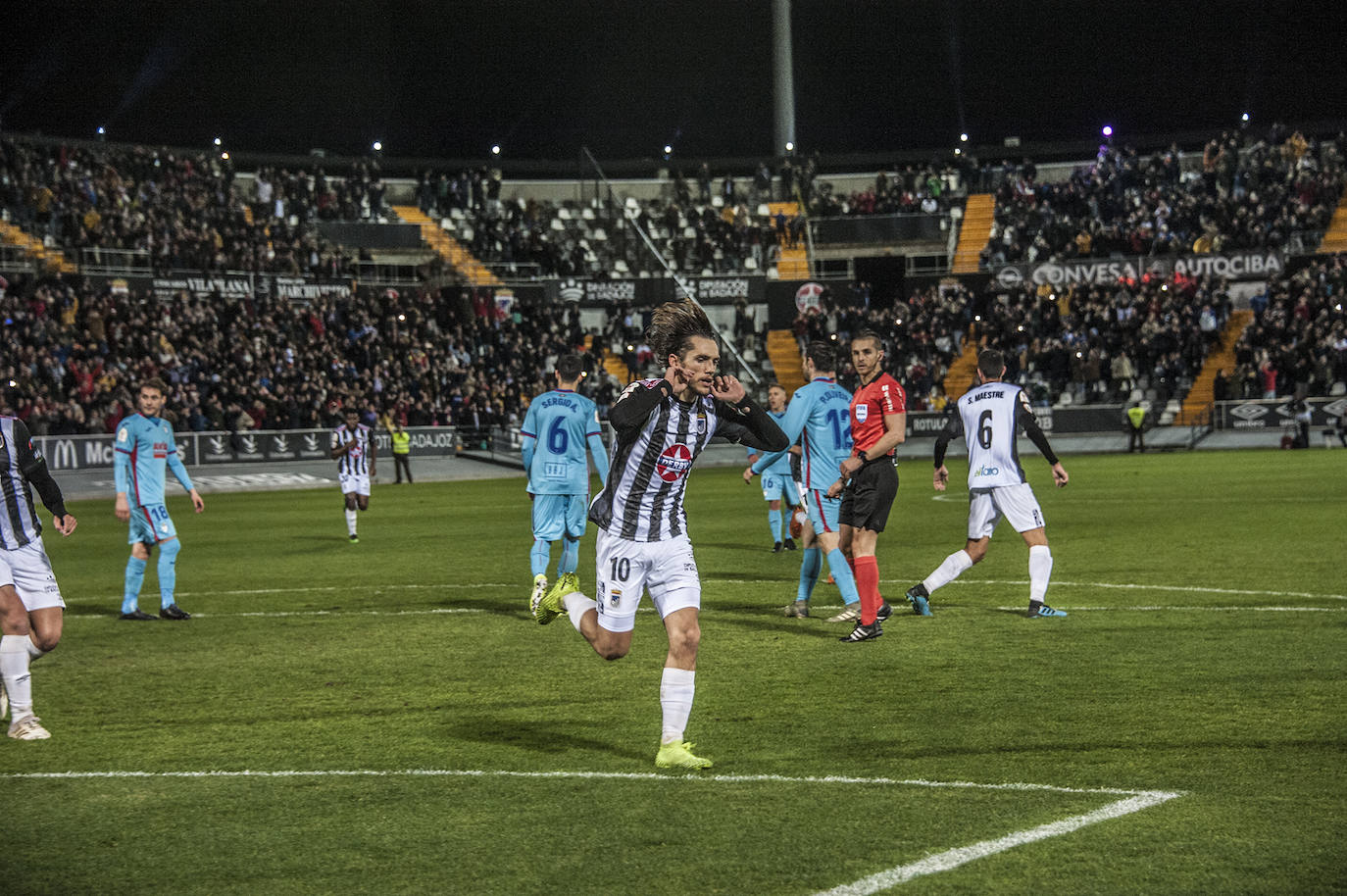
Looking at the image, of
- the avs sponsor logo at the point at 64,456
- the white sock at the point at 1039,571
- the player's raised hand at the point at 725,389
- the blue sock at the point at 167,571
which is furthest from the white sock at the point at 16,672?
the avs sponsor logo at the point at 64,456

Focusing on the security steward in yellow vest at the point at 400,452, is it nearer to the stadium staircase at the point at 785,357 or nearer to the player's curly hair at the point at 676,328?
the stadium staircase at the point at 785,357

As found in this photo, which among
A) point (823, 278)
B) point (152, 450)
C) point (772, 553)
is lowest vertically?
point (772, 553)

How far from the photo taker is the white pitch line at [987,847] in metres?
4.93

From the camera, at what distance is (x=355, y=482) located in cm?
2280

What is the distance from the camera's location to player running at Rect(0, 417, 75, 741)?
7.88 meters

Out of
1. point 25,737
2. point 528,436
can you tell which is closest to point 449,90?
point 528,436

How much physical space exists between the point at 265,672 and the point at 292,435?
101ft

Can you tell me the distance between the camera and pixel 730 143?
65750 millimetres

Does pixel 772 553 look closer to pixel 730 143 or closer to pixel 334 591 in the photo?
pixel 334 591

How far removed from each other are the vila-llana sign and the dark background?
11631mm

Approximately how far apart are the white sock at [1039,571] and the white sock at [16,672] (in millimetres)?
7875

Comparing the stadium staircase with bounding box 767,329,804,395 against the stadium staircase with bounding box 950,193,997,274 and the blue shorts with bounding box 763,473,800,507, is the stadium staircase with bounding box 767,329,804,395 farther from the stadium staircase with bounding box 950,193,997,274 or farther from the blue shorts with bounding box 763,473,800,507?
the blue shorts with bounding box 763,473,800,507

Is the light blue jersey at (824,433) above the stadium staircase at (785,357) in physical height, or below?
below

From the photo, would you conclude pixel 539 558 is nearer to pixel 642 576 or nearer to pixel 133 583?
pixel 133 583
